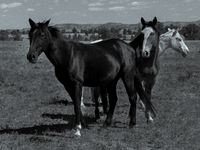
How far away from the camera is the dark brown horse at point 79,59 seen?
5.46 metres

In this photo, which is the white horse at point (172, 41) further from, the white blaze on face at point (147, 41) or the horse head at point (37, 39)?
the horse head at point (37, 39)

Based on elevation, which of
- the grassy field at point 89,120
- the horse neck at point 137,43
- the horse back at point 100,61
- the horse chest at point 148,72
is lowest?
the grassy field at point 89,120

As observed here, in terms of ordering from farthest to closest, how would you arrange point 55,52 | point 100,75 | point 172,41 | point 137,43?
point 172,41 < point 137,43 < point 100,75 < point 55,52

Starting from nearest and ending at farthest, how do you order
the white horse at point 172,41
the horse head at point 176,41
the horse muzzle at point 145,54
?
1. the horse muzzle at point 145,54
2. the white horse at point 172,41
3. the horse head at point 176,41

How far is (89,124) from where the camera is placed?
7180 millimetres

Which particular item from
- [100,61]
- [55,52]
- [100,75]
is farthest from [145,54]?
[55,52]

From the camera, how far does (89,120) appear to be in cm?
758

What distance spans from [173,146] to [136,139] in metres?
0.78

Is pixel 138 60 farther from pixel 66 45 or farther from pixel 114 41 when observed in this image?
pixel 66 45

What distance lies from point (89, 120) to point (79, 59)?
2.31 m

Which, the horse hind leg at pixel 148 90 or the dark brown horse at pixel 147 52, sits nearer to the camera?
the dark brown horse at pixel 147 52

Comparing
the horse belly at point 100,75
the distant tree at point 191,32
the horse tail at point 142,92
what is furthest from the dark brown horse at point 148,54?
the distant tree at point 191,32

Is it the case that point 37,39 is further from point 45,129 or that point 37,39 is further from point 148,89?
point 148,89

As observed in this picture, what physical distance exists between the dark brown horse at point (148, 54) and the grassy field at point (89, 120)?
3.21 ft
